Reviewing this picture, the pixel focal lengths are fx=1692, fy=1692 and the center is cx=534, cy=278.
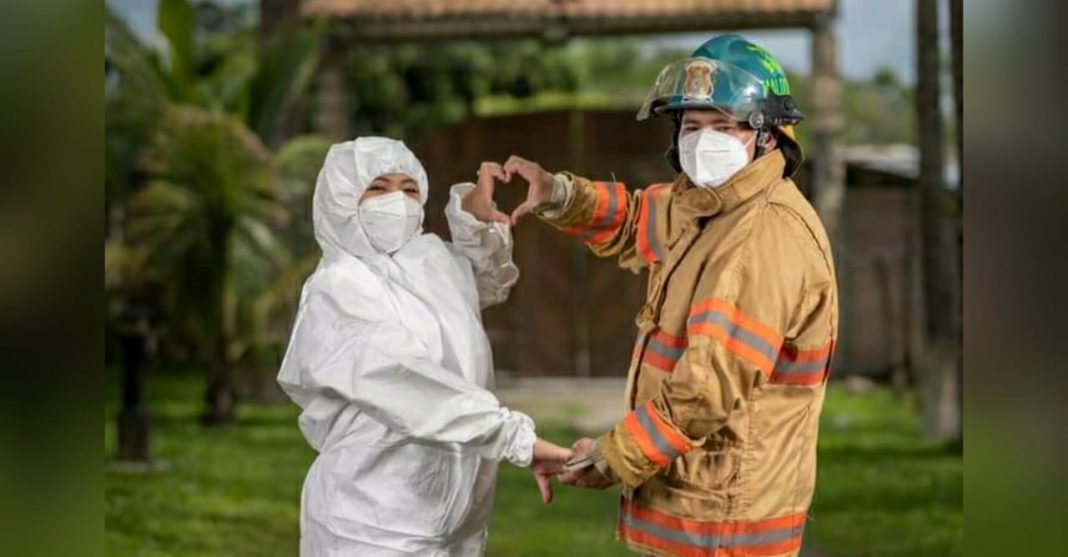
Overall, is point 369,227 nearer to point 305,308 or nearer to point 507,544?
point 305,308

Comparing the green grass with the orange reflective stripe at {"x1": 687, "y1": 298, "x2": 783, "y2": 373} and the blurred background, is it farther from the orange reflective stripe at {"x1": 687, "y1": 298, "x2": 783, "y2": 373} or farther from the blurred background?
the orange reflective stripe at {"x1": 687, "y1": 298, "x2": 783, "y2": 373}

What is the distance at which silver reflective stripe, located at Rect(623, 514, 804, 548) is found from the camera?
363 centimetres

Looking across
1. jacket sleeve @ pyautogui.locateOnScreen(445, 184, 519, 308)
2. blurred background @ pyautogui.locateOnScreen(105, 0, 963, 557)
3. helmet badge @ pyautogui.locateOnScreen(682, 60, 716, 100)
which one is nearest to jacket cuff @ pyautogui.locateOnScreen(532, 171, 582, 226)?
jacket sleeve @ pyautogui.locateOnScreen(445, 184, 519, 308)

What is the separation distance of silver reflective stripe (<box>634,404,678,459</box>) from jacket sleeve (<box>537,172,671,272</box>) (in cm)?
58

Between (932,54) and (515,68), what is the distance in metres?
10.2

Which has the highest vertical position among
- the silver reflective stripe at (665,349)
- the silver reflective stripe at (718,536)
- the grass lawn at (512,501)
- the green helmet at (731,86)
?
the green helmet at (731,86)

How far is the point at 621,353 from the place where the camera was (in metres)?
13.7

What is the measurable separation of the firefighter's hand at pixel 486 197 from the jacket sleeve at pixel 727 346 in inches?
24.9

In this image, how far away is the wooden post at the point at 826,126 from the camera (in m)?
13.9

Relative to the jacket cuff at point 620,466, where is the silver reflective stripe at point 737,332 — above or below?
above

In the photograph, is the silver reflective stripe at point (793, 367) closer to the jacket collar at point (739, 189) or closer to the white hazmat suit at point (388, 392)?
the jacket collar at point (739, 189)

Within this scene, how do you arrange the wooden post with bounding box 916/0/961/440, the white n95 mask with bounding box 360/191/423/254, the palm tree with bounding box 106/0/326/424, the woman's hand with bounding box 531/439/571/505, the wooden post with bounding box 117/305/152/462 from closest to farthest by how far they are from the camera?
the woman's hand with bounding box 531/439/571/505
the white n95 mask with bounding box 360/191/423/254
the wooden post with bounding box 117/305/152/462
the wooden post with bounding box 916/0/961/440
the palm tree with bounding box 106/0/326/424

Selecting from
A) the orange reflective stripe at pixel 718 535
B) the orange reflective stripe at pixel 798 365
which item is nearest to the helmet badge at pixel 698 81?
the orange reflective stripe at pixel 798 365
